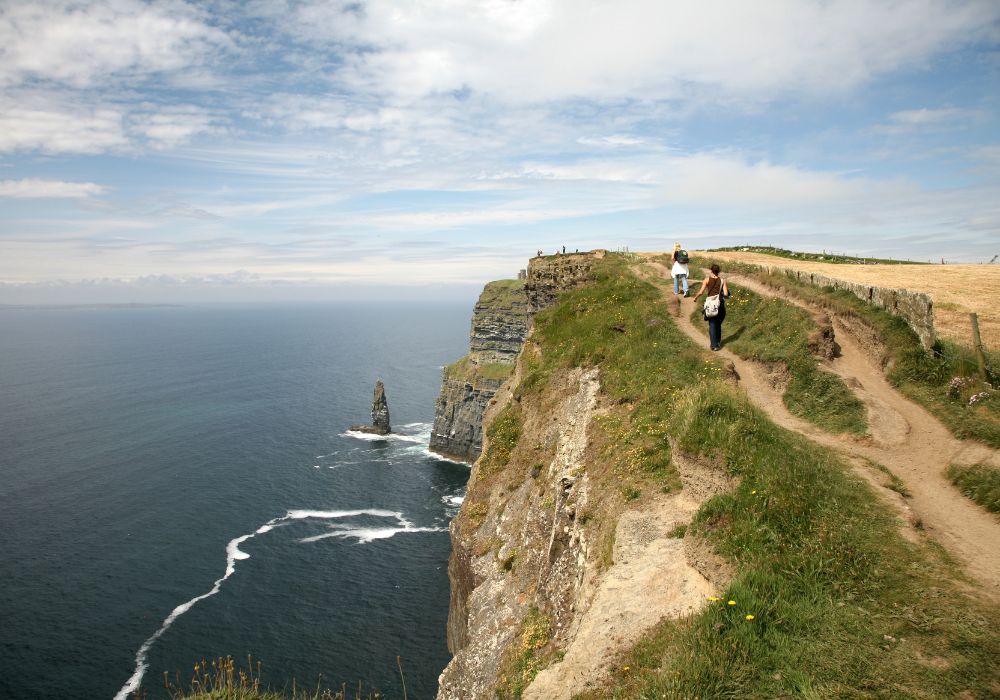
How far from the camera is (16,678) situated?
41219 mm

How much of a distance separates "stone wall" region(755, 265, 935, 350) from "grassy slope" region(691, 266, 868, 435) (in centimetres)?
294

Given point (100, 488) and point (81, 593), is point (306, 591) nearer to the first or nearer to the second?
point (81, 593)

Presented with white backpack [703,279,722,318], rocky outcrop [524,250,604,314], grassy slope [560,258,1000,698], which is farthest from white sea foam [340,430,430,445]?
grassy slope [560,258,1000,698]

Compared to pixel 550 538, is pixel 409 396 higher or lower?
lower

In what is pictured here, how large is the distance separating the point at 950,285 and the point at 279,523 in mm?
70533

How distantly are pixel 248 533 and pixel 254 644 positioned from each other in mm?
21173

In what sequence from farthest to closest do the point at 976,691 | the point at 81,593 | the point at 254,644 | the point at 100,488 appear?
1. the point at 100,488
2. the point at 81,593
3. the point at 254,644
4. the point at 976,691

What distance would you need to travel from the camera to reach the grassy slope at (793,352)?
18.5 metres

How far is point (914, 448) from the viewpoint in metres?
16.2

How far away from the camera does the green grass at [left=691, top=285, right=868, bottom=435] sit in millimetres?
18455

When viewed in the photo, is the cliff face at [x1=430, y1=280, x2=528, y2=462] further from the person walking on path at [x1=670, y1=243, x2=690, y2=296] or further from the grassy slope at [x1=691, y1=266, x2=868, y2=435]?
the grassy slope at [x1=691, y1=266, x2=868, y2=435]

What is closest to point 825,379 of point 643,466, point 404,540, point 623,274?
point 643,466

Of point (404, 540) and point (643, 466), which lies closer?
point (643, 466)

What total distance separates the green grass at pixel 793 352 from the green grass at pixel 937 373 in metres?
2.19
